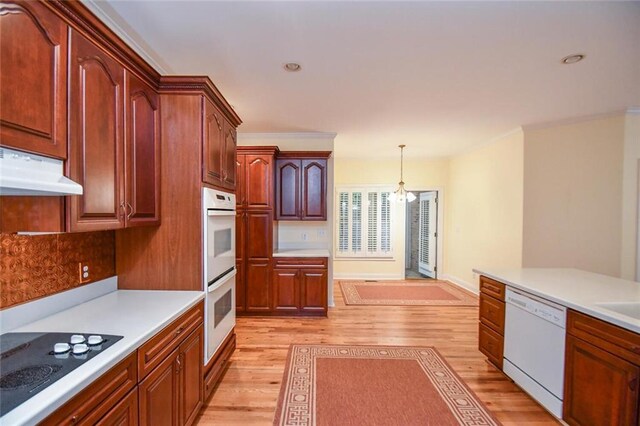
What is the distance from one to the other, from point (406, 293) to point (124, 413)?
473 centimetres

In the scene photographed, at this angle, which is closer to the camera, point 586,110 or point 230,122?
point 230,122

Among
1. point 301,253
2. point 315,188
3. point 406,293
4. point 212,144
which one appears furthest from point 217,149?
point 406,293

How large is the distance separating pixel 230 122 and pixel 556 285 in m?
3.17

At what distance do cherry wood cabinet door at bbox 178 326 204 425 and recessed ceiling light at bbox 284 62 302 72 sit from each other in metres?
2.19

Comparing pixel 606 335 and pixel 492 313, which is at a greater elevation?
pixel 606 335

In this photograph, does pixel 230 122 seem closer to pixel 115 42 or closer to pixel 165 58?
pixel 165 58

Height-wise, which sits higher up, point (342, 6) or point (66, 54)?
point (342, 6)

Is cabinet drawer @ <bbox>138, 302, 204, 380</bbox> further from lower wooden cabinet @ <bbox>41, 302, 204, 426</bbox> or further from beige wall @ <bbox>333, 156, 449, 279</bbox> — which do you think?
beige wall @ <bbox>333, 156, 449, 279</bbox>

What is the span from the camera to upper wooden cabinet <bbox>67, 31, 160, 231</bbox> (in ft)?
4.27

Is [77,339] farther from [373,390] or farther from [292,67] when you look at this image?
[292,67]

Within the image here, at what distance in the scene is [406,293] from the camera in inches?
204

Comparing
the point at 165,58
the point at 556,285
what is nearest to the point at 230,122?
the point at 165,58

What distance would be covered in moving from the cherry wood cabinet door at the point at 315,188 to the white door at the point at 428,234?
3389 mm

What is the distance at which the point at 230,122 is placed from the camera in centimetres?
260
